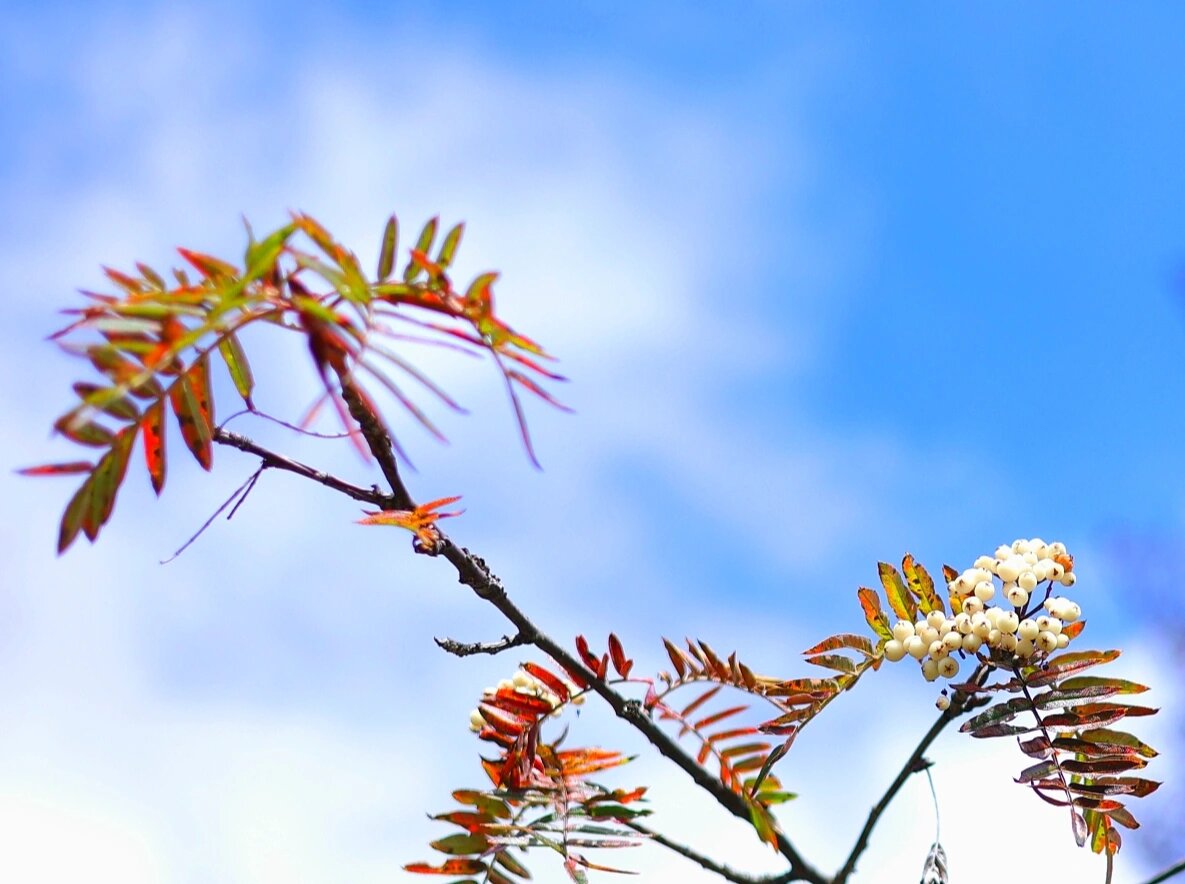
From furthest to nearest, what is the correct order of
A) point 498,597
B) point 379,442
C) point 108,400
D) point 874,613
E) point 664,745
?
point 874,613, point 664,745, point 498,597, point 379,442, point 108,400

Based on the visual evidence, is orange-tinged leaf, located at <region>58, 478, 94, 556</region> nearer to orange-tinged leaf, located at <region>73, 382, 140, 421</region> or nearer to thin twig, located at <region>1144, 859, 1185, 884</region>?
orange-tinged leaf, located at <region>73, 382, 140, 421</region>

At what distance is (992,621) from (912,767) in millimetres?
195

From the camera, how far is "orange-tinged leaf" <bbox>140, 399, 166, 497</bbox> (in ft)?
3.17

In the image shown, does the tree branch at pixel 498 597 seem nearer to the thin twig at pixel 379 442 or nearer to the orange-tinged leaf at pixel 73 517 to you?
the thin twig at pixel 379 442

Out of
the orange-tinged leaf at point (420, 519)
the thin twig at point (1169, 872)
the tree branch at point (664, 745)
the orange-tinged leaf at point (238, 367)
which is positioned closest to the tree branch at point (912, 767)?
the tree branch at point (664, 745)

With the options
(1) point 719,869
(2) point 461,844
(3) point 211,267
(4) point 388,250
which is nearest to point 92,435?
(3) point 211,267

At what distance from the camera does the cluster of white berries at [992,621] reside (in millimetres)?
1479

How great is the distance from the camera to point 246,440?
1.22 m

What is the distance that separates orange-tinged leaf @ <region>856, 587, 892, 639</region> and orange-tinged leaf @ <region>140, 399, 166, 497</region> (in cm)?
85

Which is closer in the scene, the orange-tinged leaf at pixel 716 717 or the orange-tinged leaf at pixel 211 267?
the orange-tinged leaf at pixel 211 267

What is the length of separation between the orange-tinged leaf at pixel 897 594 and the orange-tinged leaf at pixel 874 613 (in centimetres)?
2

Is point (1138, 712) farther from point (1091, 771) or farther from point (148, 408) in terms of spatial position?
point (148, 408)

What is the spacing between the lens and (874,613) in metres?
1.53

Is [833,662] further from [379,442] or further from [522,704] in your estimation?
[379,442]
